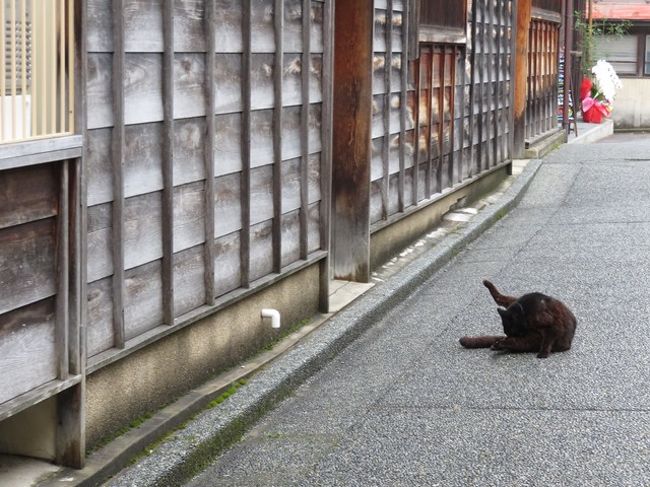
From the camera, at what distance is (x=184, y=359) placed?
661 cm

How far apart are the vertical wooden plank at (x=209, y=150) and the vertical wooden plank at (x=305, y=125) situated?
1.67 metres

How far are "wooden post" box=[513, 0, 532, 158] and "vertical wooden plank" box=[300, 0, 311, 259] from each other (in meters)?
12.2

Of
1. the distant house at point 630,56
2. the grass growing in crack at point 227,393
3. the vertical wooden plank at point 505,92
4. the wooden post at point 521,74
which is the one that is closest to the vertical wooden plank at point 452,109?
the vertical wooden plank at point 505,92

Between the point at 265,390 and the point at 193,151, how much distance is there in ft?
4.30

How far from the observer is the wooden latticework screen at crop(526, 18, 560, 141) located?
21750 millimetres

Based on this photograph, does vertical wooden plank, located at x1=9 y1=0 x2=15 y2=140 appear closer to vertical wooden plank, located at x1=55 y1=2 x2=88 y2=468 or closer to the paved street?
vertical wooden plank, located at x1=55 y1=2 x2=88 y2=468

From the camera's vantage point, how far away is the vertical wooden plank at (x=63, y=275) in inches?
202

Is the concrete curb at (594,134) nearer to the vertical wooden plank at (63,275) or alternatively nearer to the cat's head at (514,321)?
the cat's head at (514,321)

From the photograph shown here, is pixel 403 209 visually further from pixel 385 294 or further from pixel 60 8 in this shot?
pixel 60 8

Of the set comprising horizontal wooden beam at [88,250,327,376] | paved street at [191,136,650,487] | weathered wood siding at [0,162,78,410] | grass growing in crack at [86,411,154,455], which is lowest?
paved street at [191,136,650,487]

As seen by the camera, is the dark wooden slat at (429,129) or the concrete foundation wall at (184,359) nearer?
the concrete foundation wall at (184,359)

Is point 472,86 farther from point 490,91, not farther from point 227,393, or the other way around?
point 227,393

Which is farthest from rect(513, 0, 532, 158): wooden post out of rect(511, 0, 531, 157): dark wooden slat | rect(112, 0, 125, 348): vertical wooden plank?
rect(112, 0, 125, 348): vertical wooden plank

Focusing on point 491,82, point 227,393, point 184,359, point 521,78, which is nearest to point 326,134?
point 227,393
